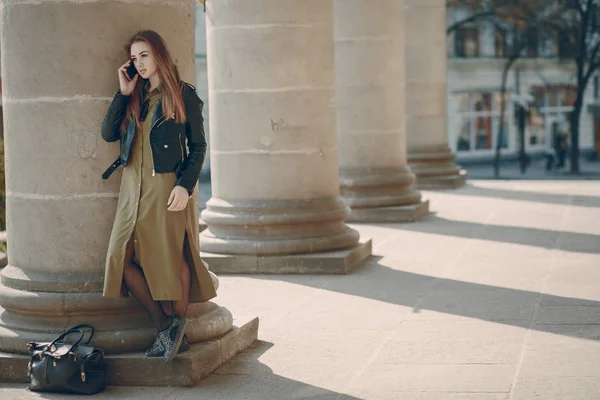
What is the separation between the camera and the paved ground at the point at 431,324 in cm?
739

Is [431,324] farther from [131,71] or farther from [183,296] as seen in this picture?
[131,71]

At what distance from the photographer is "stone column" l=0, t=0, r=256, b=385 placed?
301 inches

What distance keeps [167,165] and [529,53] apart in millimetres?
52507

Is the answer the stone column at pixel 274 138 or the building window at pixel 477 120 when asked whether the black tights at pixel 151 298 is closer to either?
the stone column at pixel 274 138

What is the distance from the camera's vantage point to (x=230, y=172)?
42.5 ft

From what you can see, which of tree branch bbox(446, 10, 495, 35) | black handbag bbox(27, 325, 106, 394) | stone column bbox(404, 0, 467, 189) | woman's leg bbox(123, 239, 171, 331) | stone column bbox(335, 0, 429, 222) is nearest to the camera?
black handbag bbox(27, 325, 106, 394)

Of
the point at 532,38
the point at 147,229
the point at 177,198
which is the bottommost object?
the point at 147,229

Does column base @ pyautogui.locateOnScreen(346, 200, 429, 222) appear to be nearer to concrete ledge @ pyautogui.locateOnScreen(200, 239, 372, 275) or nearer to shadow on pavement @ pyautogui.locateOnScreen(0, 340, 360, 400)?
concrete ledge @ pyautogui.locateOnScreen(200, 239, 372, 275)

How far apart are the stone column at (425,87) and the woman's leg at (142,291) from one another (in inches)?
608

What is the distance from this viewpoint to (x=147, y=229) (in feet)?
24.6

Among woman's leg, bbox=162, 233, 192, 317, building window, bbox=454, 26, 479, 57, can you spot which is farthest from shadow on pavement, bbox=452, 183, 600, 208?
building window, bbox=454, 26, 479, 57

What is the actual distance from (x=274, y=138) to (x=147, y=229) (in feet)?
17.5

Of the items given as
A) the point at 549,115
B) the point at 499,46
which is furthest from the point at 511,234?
the point at 549,115

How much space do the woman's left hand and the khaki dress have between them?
65 mm
